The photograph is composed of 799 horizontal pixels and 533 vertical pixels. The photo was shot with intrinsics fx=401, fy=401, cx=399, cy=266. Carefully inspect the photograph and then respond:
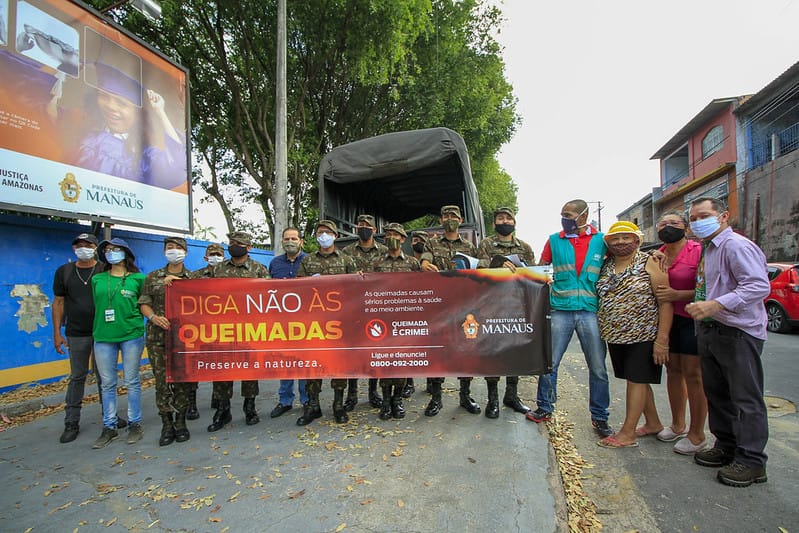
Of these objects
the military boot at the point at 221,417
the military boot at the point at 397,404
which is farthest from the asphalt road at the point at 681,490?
the military boot at the point at 221,417

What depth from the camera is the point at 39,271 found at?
210 inches

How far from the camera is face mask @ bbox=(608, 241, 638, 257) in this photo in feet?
10.8

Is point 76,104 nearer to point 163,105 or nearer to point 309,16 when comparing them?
point 163,105

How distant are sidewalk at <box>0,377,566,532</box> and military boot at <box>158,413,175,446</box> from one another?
0.08 meters

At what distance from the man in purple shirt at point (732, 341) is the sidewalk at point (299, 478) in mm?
1243

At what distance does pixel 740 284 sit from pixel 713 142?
24111mm

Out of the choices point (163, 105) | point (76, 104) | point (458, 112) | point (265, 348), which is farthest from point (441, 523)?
point (458, 112)

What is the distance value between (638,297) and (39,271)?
7.03m

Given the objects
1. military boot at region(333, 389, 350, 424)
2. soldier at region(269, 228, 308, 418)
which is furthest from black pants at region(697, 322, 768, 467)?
soldier at region(269, 228, 308, 418)

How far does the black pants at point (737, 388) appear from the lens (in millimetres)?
2674

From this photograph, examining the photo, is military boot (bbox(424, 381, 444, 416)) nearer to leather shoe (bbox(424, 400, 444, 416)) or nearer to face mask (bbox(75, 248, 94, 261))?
leather shoe (bbox(424, 400, 444, 416))

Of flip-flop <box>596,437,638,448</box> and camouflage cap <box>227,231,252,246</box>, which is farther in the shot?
camouflage cap <box>227,231,252,246</box>

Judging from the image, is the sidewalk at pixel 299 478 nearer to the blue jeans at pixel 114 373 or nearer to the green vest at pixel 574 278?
the blue jeans at pixel 114 373

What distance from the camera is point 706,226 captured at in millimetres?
2912
